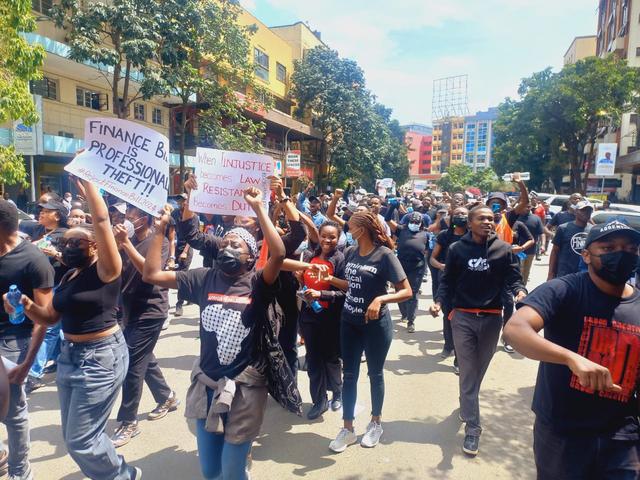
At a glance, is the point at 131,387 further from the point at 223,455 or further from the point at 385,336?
the point at 385,336

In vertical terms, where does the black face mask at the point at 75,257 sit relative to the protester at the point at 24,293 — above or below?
above

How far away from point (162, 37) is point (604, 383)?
18.1 meters

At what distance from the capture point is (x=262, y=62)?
109 feet

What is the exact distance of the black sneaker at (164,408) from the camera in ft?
13.3

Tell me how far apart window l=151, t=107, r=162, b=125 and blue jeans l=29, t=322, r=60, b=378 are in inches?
822

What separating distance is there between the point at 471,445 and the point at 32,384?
4276 mm

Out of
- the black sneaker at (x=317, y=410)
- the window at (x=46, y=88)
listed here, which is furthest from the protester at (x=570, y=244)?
the window at (x=46, y=88)

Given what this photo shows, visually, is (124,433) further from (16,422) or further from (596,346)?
(596,346)

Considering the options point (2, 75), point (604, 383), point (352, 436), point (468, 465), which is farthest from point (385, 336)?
point (2, 75)

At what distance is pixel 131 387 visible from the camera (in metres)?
3.67

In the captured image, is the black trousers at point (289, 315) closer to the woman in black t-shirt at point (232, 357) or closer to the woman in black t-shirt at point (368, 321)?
the woman in black t-shirt at point (368, 321)

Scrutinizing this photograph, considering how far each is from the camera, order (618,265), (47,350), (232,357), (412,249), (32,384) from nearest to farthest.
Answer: (618,265)
(232,357)
(32,384)
(47,350)
(412,249)

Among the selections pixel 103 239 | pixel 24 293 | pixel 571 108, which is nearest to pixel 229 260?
pixel 103 239

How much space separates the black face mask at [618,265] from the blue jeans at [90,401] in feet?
9.06
